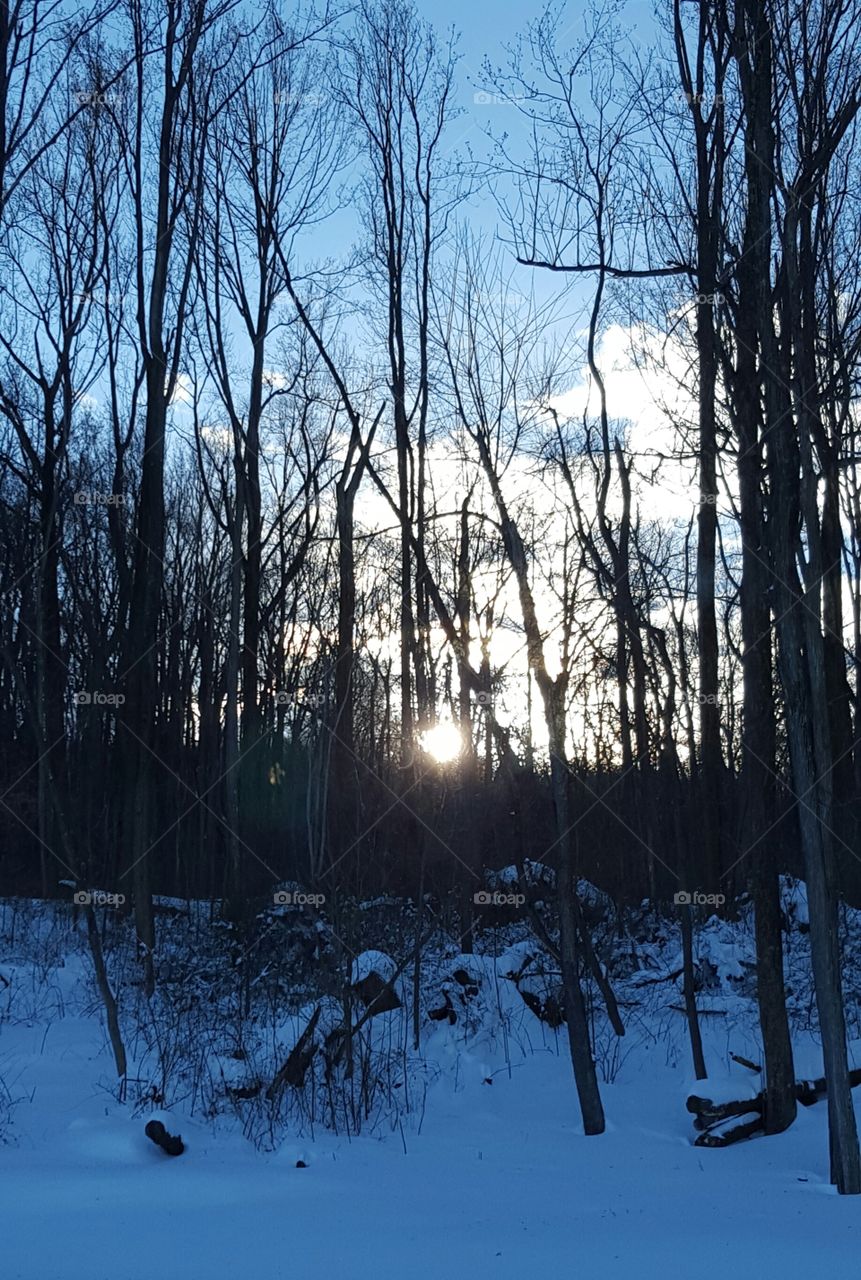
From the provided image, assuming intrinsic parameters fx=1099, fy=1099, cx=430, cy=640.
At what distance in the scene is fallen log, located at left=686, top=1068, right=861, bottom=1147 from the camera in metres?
6.81

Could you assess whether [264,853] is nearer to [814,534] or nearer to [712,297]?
[712,297]

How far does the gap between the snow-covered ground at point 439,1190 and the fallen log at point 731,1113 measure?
0.13m

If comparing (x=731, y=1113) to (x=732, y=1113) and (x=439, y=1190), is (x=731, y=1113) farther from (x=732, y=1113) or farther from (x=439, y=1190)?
→ (x=439, y=1190)

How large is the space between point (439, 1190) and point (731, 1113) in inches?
92.4

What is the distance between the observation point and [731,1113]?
6.98 meters

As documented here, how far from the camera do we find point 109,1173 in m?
5.72

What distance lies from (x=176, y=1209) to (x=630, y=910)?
11.8 metres

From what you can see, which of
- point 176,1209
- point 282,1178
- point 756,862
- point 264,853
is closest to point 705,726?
point 756,862

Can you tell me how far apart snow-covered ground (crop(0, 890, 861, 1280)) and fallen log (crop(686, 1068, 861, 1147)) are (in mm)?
133

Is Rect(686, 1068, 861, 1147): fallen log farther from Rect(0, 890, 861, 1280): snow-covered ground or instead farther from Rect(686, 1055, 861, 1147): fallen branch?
Rect(0, 890, 861, 1280): snow-covered ground

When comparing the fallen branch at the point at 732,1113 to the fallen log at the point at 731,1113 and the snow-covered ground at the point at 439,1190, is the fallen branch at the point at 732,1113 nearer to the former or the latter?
the fallen log at the point at 731,1113

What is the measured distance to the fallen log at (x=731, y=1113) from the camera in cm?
681

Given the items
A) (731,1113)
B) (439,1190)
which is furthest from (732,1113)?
(439,1190)

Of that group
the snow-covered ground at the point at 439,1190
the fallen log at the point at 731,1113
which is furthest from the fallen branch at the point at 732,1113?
the snow-covered ground at the point at 439,1190
